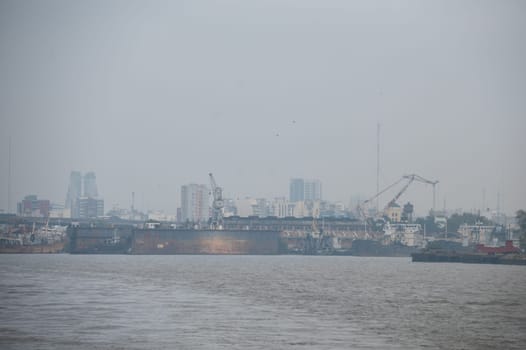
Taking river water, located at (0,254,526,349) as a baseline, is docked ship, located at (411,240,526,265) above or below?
below

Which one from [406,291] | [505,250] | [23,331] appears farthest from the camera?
[505,250]

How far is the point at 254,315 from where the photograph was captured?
204 feet

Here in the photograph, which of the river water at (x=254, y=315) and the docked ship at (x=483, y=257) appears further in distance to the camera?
the docked ship at (x=483, y=257)

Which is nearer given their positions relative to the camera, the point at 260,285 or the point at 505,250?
the point at 260,285

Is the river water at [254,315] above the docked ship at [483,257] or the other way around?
above

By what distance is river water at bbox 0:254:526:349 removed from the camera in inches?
1921

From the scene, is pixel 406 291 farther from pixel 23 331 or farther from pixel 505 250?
pixel 505 250

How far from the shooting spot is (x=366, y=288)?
313 ft

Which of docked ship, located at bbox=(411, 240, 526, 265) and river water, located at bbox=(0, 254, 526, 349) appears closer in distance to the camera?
river water, located at bbox=(0, 254, 526, 349)

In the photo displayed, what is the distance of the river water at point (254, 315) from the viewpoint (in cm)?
4878

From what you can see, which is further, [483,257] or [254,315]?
[483,257]

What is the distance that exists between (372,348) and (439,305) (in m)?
27.3

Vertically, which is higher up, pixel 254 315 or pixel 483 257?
pixel 254 315

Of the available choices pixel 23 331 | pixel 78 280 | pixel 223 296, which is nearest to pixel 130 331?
pixel 23 331
